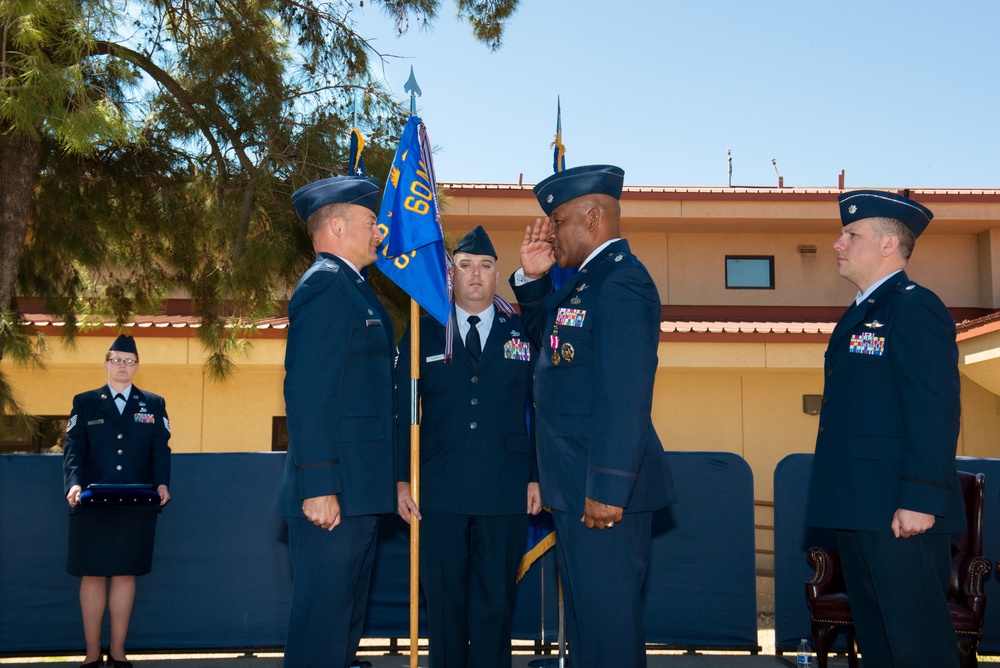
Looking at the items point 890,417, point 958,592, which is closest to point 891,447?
point 890,417

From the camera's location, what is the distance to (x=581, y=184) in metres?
3.43

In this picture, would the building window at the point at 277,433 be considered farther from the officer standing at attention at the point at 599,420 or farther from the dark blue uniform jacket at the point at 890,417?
the dark blue uniform jacket at the point at 890,417

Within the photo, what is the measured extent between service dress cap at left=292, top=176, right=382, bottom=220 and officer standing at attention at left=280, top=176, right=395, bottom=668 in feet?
0.75

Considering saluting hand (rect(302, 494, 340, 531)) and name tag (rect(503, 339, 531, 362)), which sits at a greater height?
name tag (rect(503, 339, 531, 362))

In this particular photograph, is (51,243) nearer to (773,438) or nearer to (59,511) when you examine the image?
(59,511)

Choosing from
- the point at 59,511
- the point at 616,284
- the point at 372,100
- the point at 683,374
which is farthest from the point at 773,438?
the point at 616,284

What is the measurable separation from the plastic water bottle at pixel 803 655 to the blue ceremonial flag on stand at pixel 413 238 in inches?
112

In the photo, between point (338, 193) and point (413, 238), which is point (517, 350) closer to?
point (413, 238)

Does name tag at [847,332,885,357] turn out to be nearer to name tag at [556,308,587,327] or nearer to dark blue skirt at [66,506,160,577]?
name tag at [556,308,587,327]

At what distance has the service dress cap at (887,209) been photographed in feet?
11.4

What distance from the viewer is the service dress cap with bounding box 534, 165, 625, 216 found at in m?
3.42

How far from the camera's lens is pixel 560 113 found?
16.3 ft

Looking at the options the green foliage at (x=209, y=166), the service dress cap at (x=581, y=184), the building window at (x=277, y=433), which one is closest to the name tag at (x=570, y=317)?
the service dress cap at (x=581, y=184)

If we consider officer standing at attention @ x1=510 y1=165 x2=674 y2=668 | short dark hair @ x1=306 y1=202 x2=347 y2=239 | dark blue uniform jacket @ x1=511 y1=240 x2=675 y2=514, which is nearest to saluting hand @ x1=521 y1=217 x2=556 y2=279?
officer standing at attention @ x1=510 y1=165 x2=674 y2=668
